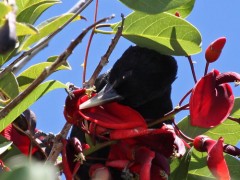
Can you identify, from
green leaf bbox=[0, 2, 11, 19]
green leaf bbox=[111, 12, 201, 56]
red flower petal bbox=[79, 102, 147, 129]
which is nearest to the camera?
Answer: green leaf bbox=[0, 2, 11, 19]

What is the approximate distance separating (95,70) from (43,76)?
1.20 feet

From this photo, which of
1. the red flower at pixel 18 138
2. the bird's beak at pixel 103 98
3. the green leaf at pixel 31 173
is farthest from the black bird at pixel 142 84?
the green leaf at pixel 31 173

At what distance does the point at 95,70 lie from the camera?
1096 mm

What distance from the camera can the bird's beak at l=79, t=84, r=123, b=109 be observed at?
1.08 m

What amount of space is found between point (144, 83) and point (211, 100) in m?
0.14

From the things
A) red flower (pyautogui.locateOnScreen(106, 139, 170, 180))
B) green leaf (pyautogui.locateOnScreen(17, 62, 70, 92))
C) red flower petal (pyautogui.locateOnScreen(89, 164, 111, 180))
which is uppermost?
green leaf (pyautogui.locateOnScreen(17, 62, 70, 92))

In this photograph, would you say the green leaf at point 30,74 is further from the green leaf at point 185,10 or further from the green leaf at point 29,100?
the green leaf at point 185,10

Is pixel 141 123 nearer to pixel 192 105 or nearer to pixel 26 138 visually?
pixel 192 105

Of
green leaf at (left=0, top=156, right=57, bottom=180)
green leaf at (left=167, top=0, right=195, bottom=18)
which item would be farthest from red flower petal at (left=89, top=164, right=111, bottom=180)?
green leaf at (left=0, top=156, right=57, bottom=180)

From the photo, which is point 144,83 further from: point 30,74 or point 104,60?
point 30,74

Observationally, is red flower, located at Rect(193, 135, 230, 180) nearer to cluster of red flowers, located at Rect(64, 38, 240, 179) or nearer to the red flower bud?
cluster of red flowers, located at Rect(64, 38, 240, 179)

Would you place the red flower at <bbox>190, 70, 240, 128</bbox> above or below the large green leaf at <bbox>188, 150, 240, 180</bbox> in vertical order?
above

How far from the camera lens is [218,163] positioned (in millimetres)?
988

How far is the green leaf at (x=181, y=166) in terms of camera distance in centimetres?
111
